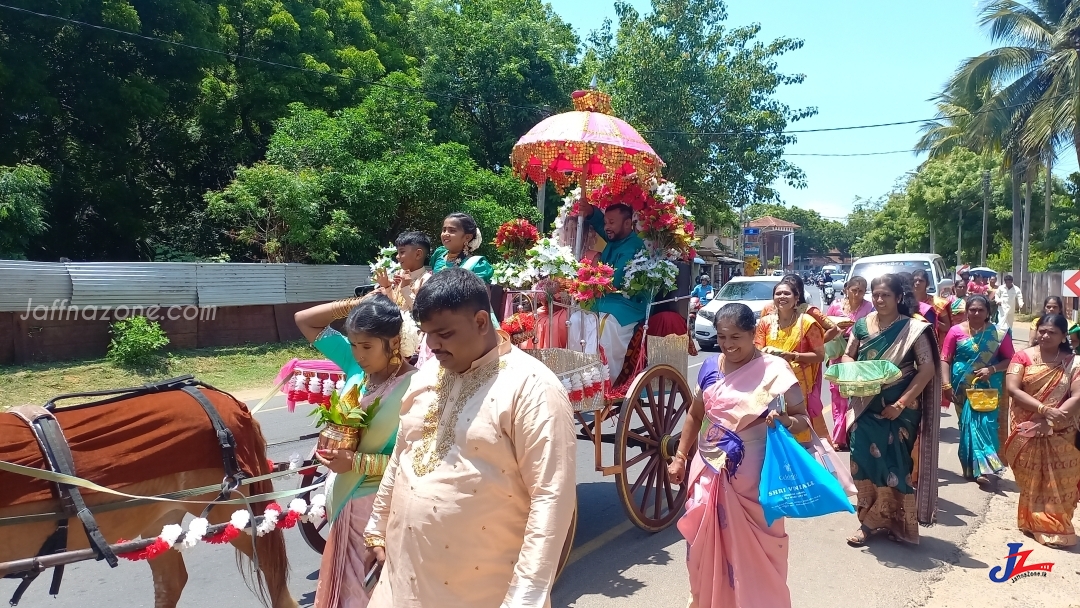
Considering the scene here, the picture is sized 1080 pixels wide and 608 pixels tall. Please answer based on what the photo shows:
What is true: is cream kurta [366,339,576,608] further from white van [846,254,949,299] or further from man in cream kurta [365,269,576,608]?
white van [846,254,949,299]

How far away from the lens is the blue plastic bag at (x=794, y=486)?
11.5 ft

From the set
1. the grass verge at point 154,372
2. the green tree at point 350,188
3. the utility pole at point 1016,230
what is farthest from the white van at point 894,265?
the utility pole at point 1016,230

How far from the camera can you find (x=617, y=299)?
5879 mm

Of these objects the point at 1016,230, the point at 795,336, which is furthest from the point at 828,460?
the point at 1016,230

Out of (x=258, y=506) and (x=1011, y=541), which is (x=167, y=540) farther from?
(x=1011, y=541)

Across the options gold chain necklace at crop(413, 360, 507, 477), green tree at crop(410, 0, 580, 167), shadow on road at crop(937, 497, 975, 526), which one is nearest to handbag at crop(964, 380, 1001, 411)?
shadow on road at crop(937, 497, 975, 526)

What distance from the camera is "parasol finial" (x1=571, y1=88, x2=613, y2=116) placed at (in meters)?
6.11

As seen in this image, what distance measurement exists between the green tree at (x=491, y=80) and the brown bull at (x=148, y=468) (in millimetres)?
17843

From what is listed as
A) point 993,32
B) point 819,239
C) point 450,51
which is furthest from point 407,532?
point 819,239

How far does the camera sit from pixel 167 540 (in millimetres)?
3213

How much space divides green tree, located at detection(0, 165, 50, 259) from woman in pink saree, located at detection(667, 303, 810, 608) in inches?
491

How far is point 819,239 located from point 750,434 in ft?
342

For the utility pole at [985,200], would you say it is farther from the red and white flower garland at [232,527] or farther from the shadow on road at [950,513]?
the red and white flower garland at [232,527]

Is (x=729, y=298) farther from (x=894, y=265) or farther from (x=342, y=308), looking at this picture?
(x=342, y=308)
